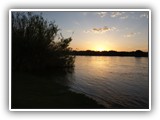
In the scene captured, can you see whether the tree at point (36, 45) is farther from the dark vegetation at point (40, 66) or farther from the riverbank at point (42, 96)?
the riverbank at point (42, 96)

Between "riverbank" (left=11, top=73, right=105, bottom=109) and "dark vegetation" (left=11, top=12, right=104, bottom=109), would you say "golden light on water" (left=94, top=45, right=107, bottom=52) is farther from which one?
"riverbank" (left=11, top=73, right=105, bottom=109)

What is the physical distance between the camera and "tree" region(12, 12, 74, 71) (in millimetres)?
3793

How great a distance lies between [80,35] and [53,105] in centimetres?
75

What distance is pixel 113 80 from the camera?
3.88 metres

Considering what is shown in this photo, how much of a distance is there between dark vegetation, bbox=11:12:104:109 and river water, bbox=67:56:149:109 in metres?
0.09

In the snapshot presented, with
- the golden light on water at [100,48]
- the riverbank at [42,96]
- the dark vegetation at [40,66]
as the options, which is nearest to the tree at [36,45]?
the dark vegetation at [40,66]

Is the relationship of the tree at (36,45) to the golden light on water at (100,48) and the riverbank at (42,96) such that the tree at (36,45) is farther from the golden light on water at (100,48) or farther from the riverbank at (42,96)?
the golden light on water at (100,48)

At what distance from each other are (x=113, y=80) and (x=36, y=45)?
0.86 m

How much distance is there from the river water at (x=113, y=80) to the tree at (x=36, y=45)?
0.17 metres

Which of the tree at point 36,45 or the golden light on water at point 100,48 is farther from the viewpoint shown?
the golden light on water at point 100,48

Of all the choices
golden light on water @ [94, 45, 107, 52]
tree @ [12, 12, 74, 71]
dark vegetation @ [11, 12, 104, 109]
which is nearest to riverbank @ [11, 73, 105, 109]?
dark vegetation @ [11, 12, 104, 109]

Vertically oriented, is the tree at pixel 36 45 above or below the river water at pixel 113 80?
above

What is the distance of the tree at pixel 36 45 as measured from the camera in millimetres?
3793
